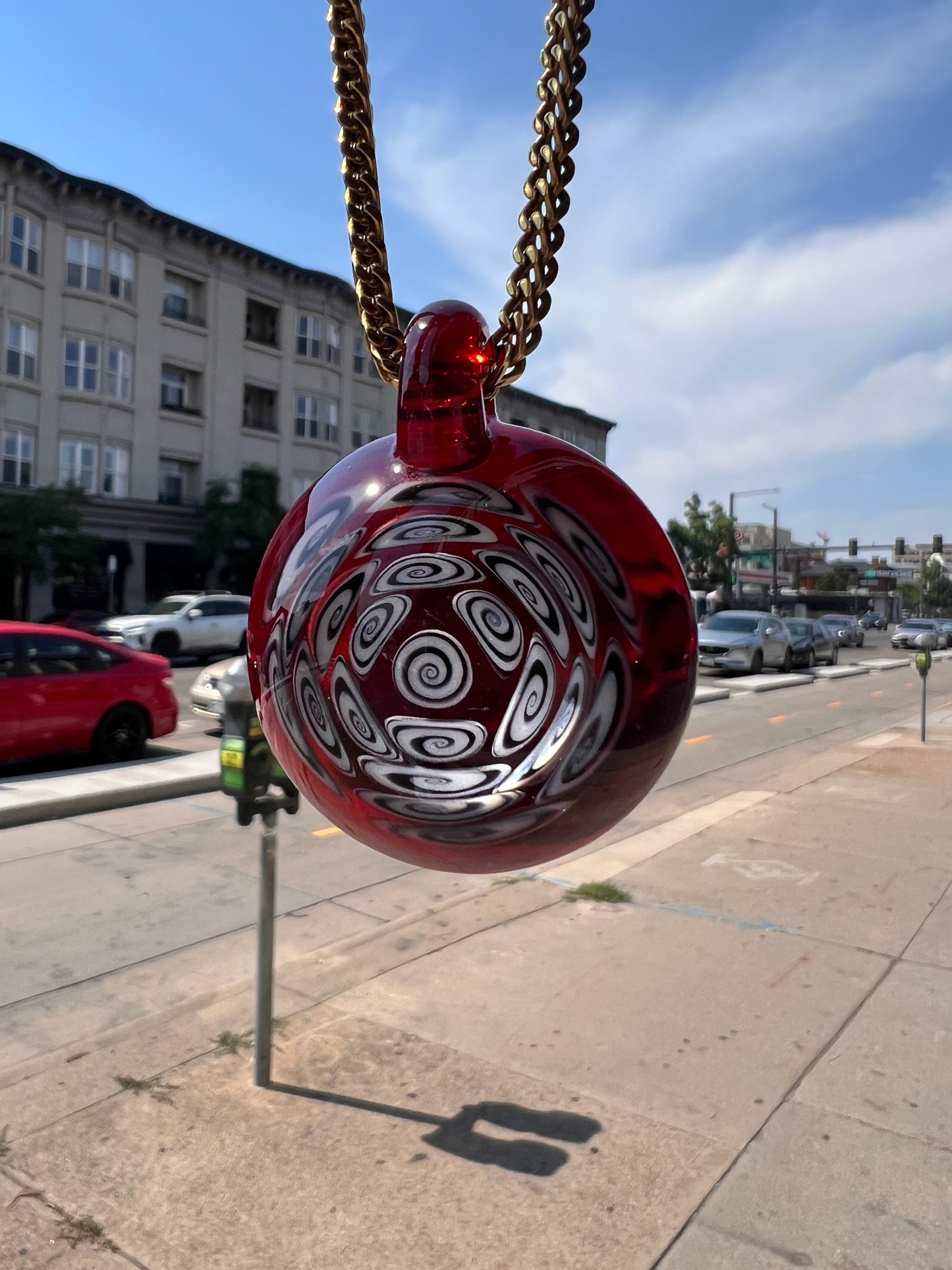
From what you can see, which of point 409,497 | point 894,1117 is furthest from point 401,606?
point 894,1117

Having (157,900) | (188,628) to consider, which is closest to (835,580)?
(188,628)

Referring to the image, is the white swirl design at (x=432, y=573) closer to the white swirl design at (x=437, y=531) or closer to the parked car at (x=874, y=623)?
the white swirl design at (x=437, y=531)

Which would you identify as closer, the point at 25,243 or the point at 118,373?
the point at 25,243

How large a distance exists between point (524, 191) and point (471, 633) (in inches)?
18.9

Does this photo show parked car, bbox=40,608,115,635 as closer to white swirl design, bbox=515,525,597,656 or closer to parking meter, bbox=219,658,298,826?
parking meter, bbox=219,658,298,826

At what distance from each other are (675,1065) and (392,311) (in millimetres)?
3540

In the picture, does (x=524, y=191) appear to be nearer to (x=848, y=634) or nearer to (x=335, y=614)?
(x=335, y=614)

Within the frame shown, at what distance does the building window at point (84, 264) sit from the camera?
95.2ft

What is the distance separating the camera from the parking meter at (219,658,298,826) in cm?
353

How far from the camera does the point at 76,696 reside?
10094 millimetres

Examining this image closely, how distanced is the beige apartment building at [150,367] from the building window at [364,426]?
0.81ft

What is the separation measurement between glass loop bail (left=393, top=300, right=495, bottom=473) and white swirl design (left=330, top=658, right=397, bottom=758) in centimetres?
18

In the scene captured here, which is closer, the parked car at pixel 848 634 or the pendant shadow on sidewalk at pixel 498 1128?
the pendant shadow on sidewalk at pixel 498 1128

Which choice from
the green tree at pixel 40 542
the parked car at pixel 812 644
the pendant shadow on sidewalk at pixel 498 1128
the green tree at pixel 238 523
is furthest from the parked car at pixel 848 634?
the pendant shadow on sidewalk at pixel 498 1128
